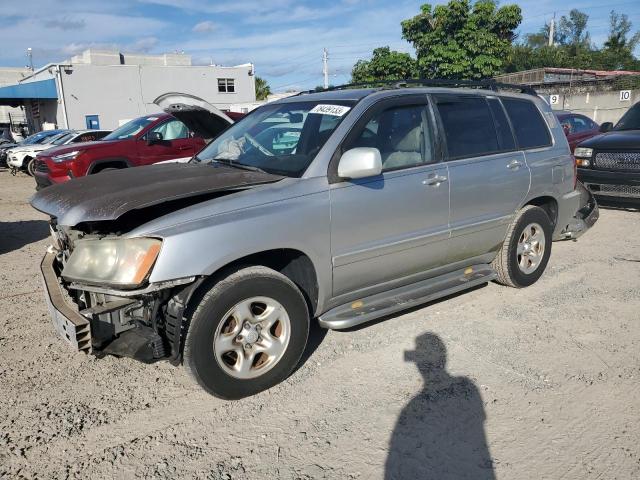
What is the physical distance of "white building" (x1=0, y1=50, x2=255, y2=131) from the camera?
35156 millimetres

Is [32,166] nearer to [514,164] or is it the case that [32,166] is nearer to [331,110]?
[331,110]

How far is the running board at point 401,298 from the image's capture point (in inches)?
142

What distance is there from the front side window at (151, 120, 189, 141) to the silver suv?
21.1 feet

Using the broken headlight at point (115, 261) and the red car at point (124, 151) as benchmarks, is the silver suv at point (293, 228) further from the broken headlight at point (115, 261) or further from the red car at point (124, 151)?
the red car at point (124, 151)

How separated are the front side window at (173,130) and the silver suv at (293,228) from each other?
21.1 ft

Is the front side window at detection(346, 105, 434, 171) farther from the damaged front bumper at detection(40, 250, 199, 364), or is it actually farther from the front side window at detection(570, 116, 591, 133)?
the front side window at detection(570, 116, 591, 133)

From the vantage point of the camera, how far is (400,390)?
3.40m

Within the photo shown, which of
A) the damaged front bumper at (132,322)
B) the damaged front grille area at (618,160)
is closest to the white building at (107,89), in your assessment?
the damaged front grille area at (618,160)

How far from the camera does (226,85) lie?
42688mm

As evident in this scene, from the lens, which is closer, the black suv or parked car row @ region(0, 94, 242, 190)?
the black suv

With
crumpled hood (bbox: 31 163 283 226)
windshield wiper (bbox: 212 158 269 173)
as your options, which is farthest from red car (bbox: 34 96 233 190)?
crumpled hood (bbox: 31 163 283 226)

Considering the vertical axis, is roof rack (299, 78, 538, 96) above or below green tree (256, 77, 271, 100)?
below

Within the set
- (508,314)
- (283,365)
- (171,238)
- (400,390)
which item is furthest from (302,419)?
(508,314)

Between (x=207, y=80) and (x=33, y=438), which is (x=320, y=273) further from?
(x=207, y=80)
